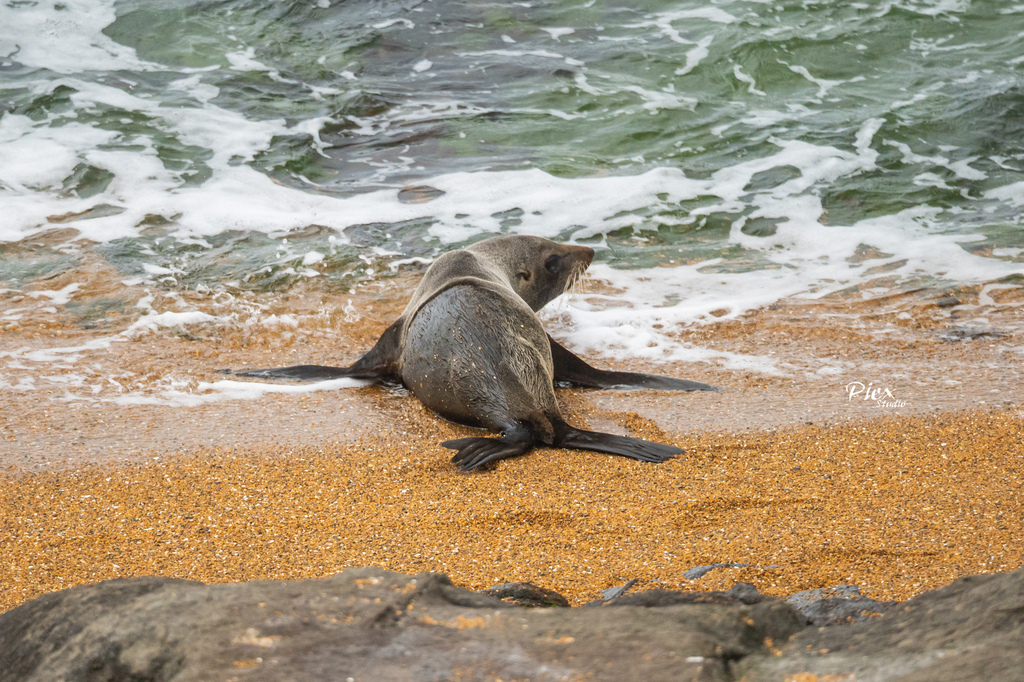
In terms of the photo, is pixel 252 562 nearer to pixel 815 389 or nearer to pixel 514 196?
pixel 815 389

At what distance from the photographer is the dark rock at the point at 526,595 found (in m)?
2.54

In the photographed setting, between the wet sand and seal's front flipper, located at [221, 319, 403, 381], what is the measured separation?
189 millimetres

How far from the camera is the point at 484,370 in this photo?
5039 millimetres

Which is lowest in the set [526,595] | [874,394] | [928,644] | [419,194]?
[874,394]

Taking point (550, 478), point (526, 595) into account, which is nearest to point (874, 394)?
point (550, 478)

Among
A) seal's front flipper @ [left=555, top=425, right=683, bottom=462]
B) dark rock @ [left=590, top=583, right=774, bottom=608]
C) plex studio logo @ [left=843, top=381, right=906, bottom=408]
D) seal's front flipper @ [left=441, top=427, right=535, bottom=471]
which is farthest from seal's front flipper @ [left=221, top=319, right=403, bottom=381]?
dark rock @ [left=590, top=583, right=774, bottom=608]

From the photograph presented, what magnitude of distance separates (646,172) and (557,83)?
3084 mm

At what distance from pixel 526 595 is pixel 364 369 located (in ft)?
11.3

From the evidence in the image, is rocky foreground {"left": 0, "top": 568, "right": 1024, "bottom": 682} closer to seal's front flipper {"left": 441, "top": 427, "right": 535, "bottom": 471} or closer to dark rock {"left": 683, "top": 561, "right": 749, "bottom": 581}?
dark rock {"left": 683, "top": 561, "right": 749, "bottom": 581}

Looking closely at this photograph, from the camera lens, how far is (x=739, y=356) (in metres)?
6.17

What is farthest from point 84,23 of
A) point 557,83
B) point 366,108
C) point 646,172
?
point 646,172

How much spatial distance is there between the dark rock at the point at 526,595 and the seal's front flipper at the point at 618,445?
186 centimetres

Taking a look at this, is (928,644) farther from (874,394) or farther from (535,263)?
(535,263)

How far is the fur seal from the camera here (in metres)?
4.64
